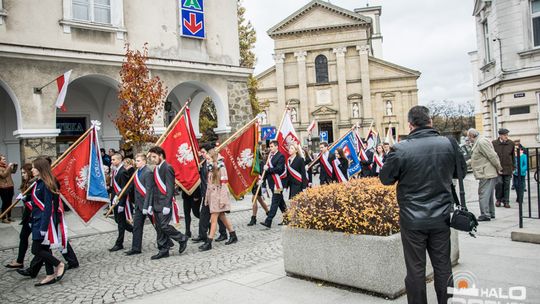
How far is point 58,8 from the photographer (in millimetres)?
13062

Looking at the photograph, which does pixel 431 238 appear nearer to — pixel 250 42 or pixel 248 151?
pixel 248 151

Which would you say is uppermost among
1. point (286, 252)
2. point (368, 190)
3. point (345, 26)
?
point (345, 26)

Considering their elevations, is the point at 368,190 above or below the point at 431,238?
above

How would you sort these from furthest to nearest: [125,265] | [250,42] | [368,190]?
1. [250,42]
2. [125,265]
3. [368,190]

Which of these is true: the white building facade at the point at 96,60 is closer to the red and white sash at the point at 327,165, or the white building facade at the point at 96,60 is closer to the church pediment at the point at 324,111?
the red and white sash at the point at 327,165

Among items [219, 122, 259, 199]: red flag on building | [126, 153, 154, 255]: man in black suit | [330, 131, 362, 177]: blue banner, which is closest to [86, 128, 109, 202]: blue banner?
[126, 153, 154, 255]: man in black suit

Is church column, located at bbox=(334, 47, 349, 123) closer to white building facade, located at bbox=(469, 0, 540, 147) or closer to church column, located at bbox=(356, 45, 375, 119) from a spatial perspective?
church column, located at bbox=(356, 45, 375, 119)

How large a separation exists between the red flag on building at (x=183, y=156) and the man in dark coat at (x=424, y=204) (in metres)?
5.86

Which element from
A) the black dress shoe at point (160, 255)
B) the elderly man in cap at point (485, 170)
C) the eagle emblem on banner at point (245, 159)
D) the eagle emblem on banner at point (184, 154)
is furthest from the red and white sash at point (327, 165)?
the black dress shoe at point (160, 255)

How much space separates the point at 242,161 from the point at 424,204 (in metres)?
6.39

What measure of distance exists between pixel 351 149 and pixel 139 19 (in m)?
8.63

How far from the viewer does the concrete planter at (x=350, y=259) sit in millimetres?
4742

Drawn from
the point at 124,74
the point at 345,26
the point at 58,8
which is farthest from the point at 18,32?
the point at 345,26

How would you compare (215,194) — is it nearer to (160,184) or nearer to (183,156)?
(160,184)
